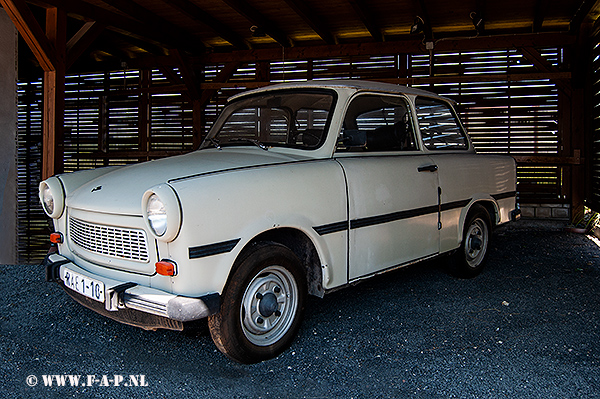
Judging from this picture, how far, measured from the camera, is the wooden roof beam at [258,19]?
7387 millimetres

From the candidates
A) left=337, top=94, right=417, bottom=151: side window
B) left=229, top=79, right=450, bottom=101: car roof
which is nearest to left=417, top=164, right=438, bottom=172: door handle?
left=337, top=94, right=417, bottom=151: side window

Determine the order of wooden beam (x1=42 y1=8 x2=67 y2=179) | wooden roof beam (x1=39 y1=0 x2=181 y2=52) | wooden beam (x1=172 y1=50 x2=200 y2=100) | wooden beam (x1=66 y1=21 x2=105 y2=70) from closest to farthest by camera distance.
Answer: wooden beam (x1=42 y1=8 x2=67 y2=179)
wooden roof beam (x1=39 y1=0 x2=181 y2=52)
wooden beam (x1=66 y1=21 x2=105 y2=70)
wooden beam (x1=172 y1=50 x2=200 y2=100)

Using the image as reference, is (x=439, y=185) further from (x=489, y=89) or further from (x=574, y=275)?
(x=489, y=89)

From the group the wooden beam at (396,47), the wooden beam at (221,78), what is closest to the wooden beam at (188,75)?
the wooden beam at (221,78)

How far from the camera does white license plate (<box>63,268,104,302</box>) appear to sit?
2.64 metres

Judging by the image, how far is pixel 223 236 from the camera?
8.48ft

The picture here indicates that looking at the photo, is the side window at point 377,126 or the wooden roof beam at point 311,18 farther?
the wooden roof beam at point 311,18

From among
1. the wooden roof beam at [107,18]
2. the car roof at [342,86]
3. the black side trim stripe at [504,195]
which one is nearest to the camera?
the car roof at [342,86]

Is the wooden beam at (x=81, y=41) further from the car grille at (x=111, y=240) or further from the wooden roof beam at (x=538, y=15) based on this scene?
the wooden roof beam at (x=538, y=15)

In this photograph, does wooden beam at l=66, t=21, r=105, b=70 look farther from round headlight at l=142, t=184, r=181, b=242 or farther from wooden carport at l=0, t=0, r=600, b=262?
round headlight at l=142, t=184, r=181, b=242

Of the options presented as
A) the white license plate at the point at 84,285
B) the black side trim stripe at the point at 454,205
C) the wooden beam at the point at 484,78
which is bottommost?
the white license plate at the point at 84,285

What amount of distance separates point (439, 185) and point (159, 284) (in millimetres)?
2544

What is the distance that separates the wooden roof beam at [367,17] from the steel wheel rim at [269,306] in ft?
18.1

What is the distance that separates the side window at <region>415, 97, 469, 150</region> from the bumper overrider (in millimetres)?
2619
